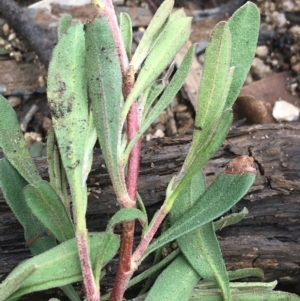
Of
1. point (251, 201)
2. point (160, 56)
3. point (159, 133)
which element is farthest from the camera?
point (159, 133)

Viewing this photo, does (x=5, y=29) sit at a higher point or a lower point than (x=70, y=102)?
lower

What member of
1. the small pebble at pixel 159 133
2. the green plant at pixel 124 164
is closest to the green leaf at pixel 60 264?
the green plant at pixel 124 164

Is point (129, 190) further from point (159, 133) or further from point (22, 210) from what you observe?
point (159, 133)

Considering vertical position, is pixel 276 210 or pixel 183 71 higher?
pixel 183 71

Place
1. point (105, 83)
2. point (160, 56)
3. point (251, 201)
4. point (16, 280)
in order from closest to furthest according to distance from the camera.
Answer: point (16, 280), point (105, 83), point (160, 56), point (251, 201)

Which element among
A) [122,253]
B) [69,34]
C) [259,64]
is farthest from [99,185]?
[259,64]

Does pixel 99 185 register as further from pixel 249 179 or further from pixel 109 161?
pixel 249 179

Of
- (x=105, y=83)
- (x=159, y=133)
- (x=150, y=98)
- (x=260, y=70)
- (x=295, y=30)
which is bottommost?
(x=159, y=133)

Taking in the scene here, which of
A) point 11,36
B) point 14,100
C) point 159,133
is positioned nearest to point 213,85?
point 159,133
